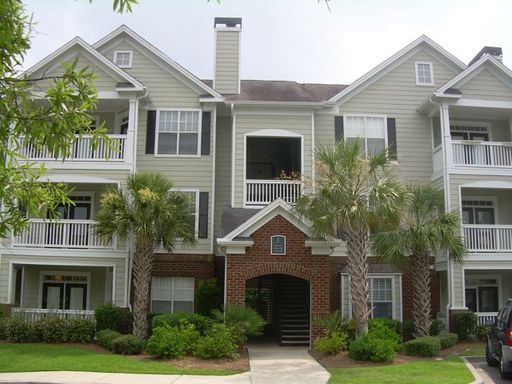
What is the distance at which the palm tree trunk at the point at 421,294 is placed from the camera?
18.9m

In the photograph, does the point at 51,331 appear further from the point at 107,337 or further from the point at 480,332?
the point at 480,332

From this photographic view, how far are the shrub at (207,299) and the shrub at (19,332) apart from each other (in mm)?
5485

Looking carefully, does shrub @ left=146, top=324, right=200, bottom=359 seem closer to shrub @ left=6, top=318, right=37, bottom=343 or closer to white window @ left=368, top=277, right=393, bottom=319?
shrub @ left=6, top=318, right=37, bottom=343

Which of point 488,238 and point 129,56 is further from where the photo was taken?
point 129,56

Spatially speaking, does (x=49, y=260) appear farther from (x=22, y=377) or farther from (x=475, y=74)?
(x=475, y=74)

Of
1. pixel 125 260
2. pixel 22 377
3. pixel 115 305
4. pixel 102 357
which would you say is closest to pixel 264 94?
pixel 125 260

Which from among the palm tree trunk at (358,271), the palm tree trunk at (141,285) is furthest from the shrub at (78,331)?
the palm tree trunk at (358,271)

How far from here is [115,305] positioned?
20.7m

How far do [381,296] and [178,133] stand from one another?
32.8 feet

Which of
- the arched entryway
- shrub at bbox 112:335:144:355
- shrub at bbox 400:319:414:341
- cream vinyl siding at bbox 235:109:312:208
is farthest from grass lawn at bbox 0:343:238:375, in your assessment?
cream vinyl siding at bbox 235:109:312:208

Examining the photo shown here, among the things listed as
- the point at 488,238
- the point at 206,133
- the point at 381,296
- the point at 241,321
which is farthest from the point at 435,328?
the point at 206,133

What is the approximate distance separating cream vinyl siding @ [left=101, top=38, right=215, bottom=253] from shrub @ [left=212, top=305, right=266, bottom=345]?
17.4 ft

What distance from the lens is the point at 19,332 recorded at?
19.0m

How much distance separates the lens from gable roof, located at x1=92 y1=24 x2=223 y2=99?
76.5 ft
